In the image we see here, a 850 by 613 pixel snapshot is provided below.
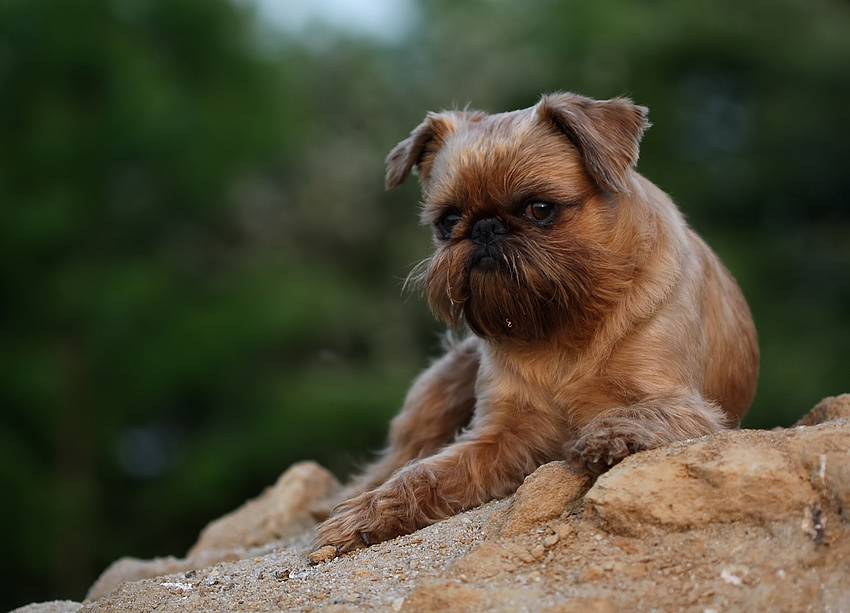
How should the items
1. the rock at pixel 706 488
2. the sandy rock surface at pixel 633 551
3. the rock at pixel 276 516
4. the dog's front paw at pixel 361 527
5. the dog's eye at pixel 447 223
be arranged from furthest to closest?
the rock at pixel 276 516, the dog's eye at pixel 447 223, the dog's front paw at pixel 361 527, the rock at pixel 706 488, the sandy rock surface at pixel 633 551

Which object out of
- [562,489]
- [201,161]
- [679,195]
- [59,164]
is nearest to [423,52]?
[679,195]

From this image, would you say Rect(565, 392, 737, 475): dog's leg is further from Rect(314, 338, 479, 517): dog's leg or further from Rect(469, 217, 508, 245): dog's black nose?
Rect(314, 338, 479, 517): dog's leg

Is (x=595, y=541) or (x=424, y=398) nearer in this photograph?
(x=595, y=541)

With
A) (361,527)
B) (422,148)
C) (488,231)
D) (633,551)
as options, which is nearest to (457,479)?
(361,527)

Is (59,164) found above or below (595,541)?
above

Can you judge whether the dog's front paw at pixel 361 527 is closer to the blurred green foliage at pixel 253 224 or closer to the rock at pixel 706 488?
the rock at pixel 706 488

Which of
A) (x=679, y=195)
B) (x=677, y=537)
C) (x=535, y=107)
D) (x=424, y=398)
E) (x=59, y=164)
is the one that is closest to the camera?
(x=677, y=537)

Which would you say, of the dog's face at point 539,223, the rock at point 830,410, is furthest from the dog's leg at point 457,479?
the rock at point 830,410

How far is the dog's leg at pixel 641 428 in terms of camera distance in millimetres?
5070

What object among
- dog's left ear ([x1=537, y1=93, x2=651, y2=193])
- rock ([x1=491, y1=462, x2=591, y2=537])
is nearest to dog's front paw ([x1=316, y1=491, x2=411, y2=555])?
rock ([x1=491, y1=462, x2=591, y2=537])

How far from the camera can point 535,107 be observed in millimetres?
6473

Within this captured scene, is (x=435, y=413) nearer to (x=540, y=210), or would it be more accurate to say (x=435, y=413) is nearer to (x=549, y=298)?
(x=549, y=298)

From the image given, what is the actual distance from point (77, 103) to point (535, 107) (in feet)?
34.7

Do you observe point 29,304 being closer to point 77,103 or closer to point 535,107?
point 77,103
